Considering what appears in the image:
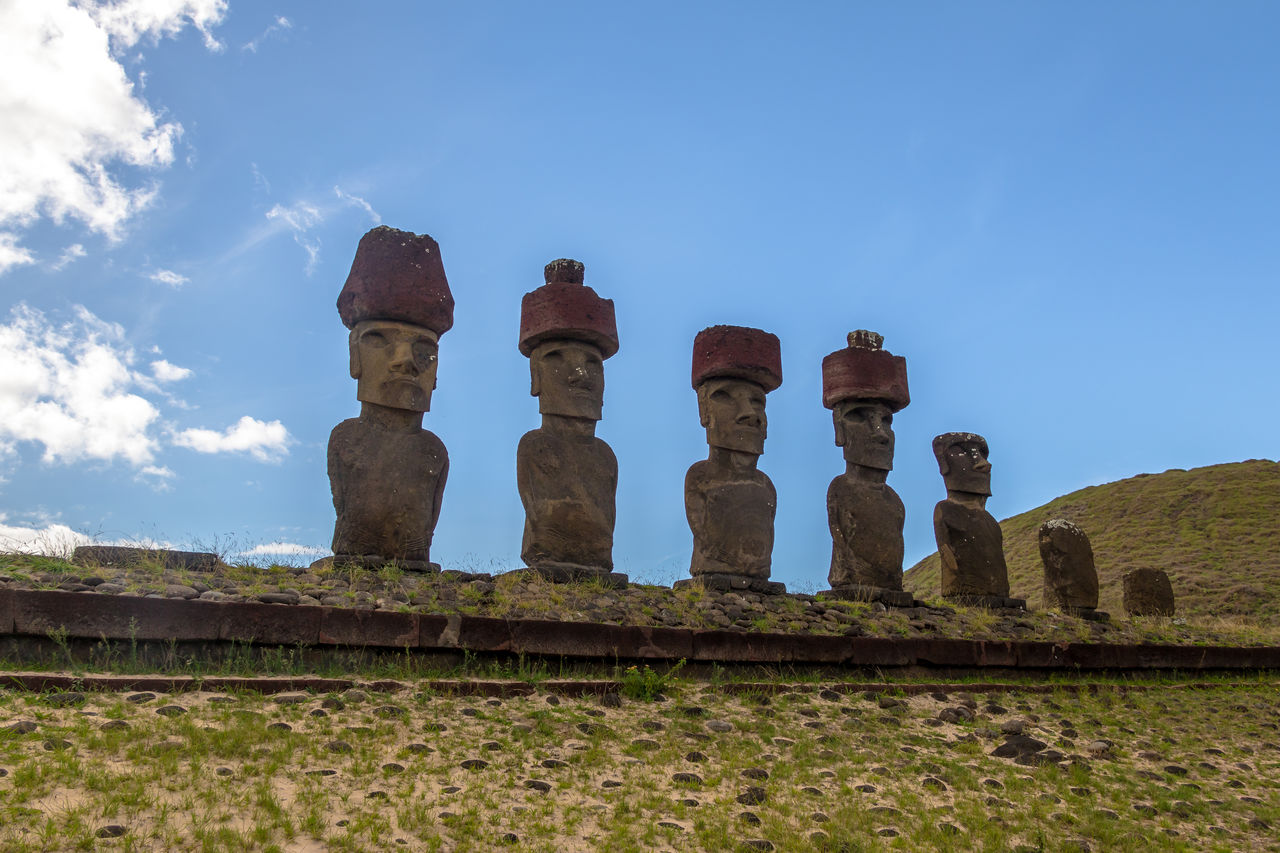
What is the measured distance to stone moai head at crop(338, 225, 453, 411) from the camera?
909cm

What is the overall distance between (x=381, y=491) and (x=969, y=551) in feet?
25.7

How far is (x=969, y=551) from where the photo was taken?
1306 cm

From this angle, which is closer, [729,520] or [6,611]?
[6,611]

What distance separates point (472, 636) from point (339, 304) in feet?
13.5

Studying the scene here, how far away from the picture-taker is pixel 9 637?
5.69 meters

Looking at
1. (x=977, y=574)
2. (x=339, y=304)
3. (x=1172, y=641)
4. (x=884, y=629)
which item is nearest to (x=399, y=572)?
(x=339, y=304)

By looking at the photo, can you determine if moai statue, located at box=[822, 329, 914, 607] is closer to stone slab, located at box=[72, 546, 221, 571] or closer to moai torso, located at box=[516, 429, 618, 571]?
moai torso, located at box=[516, 429, 618, 571]

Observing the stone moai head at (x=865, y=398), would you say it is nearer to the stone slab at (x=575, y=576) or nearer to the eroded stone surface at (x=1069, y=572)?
the eroded stone surface at (x=1069, y=572)

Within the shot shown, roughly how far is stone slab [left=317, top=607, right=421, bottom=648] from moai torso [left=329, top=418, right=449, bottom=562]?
87.4 inches

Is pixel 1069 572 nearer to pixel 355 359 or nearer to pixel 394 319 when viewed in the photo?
pixel 394 319

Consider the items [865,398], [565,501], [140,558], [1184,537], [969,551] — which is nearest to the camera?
[140,558]

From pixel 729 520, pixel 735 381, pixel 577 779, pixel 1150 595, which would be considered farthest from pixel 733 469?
pixel 1150 595

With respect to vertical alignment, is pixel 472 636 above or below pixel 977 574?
below

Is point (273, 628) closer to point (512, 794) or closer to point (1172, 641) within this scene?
point (512, 794)
